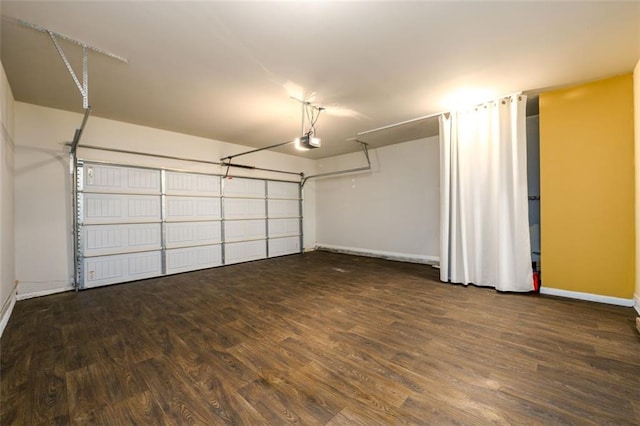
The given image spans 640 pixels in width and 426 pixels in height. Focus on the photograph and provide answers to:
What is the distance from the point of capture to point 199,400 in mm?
1668

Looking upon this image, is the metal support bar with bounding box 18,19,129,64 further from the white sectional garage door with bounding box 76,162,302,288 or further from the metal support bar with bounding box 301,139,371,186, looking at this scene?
the metal support bar with bounding box 301,139,371,186

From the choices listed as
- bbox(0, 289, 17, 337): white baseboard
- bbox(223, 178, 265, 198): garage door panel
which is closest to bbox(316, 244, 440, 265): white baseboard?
bbox(223, 178, 265, 198): garage door panel

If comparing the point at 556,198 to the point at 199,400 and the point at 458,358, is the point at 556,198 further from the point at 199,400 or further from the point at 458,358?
the point at 199,400

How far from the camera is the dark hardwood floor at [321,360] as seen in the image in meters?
1.57

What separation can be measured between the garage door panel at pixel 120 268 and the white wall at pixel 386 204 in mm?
4610

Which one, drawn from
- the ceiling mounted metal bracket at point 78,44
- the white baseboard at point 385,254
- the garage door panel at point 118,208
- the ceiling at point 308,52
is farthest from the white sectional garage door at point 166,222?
the ceiling mounted metal bracket at point 78,44

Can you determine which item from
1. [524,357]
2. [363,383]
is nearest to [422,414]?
[363,383]

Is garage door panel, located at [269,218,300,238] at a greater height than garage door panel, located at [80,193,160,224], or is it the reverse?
garage door panel, located at [80,193,160,224]

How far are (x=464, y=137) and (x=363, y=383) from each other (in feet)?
13.3

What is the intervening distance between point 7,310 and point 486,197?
261 inches

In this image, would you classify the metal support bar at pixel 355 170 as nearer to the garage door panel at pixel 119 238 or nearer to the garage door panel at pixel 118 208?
the garage door panel at pixel 118 208

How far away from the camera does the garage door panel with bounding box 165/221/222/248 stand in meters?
5.25

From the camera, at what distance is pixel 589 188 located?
10.9 feet

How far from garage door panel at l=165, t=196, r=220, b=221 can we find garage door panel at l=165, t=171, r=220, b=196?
13 cm
